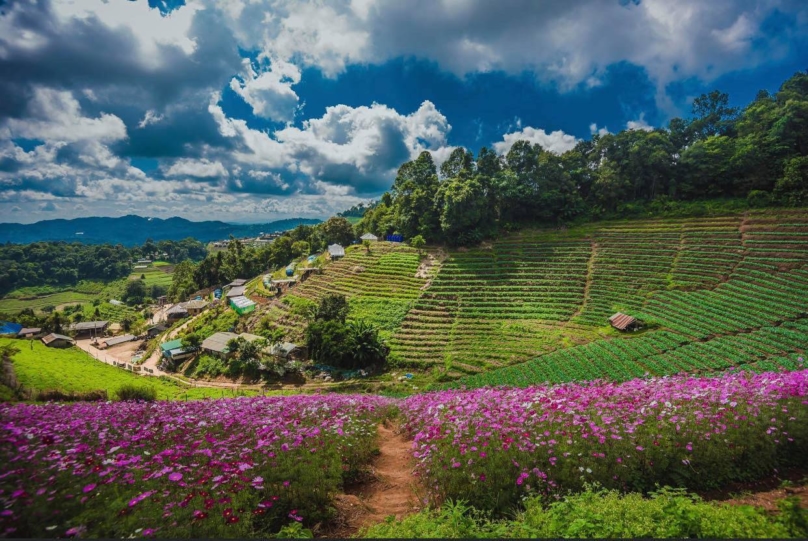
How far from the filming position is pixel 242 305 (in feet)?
153

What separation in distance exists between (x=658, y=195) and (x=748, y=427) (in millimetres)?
54552

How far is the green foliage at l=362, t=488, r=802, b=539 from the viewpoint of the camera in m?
3.79

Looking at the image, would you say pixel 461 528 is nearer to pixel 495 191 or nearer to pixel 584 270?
pixel 584 270

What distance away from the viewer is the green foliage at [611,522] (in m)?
3.79

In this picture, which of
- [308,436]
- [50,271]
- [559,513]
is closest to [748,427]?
[559,513]

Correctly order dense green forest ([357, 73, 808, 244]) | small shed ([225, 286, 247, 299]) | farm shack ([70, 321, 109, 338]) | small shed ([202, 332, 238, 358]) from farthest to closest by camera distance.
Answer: small shed ([225, 286, 247, 299]) < farm shack ([70, 321, 109, 338]) < dense green forest ([357, 73, 808, 244]) < small shed ([202, 332, 238, 358])

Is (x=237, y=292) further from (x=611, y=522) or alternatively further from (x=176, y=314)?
(x=611, y=522)

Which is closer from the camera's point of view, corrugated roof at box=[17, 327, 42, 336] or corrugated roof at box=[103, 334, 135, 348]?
corrugated roof at box=[17, 327, 42, 336]

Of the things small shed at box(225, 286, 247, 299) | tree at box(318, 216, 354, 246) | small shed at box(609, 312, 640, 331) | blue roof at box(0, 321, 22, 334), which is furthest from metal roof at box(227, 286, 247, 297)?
small shed at box(609, 312, 640, 331)

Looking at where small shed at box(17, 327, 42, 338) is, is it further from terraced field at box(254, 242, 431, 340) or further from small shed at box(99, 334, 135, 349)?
terraced field at box(254, 242, 431, 340)

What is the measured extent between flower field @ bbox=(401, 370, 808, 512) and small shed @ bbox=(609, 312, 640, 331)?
21775 millimetres

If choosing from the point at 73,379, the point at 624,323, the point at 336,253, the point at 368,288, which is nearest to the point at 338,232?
the point at 336,253

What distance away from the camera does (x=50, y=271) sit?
113875mm

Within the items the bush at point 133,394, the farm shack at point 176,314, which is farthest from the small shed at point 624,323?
the farm shack at point 176,314
